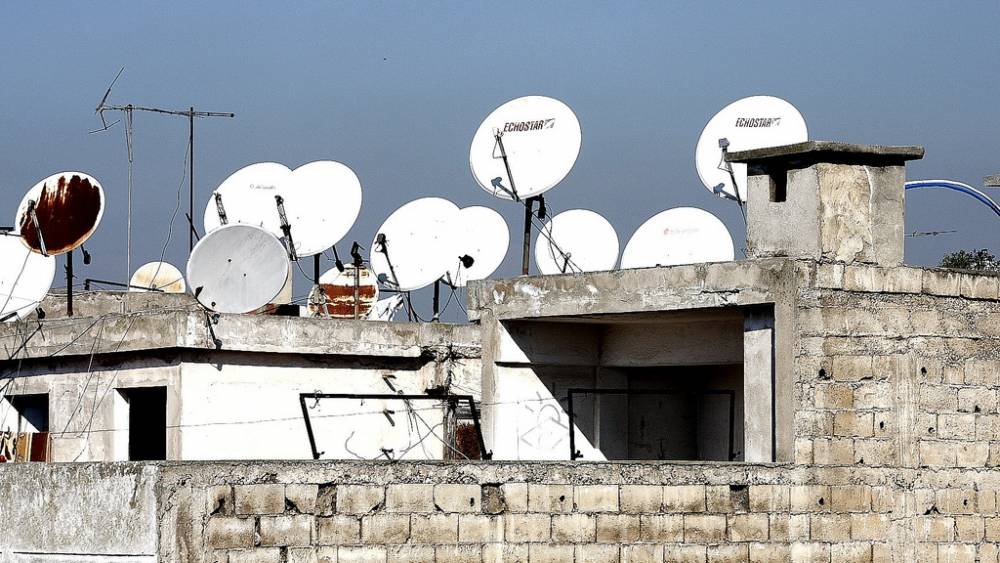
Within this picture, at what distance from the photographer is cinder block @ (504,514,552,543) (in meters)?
14.3

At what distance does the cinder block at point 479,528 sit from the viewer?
A: 14.1 metres

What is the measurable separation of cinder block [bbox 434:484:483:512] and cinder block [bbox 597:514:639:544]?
3.81 ft

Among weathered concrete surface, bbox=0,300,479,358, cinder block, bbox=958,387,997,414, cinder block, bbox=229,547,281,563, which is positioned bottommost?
cinder block, bbox=229,547,281,563

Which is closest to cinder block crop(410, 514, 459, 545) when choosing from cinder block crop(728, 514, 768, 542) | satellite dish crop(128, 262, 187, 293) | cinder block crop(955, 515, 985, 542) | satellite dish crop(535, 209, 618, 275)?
cinder block crop(728, 514, 768, 542)

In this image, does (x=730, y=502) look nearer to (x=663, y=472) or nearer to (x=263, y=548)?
(x=663, y=472)

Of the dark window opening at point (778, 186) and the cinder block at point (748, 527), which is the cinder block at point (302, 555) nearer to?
the cinder block at point (748, 527)

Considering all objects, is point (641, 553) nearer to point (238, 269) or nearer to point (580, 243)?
point (238, 269)

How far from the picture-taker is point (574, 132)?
19.9m

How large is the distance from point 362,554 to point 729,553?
344cm

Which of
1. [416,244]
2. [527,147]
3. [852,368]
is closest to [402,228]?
[416,244]

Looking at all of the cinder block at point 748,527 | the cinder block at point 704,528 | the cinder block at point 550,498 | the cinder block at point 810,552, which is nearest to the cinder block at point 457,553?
the cinder block at point 550,498

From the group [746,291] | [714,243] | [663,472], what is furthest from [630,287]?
[714,243]

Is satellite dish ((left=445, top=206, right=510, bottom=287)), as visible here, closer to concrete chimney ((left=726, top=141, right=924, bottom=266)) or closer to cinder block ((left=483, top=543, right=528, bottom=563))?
concrete chimney ((left=726, top=141, right=924, bottom=266))

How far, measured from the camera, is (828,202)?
1597 cm
